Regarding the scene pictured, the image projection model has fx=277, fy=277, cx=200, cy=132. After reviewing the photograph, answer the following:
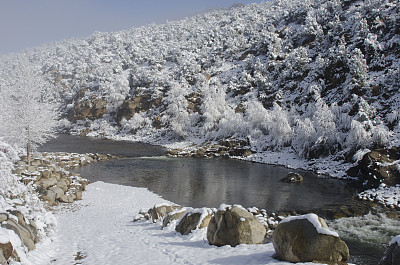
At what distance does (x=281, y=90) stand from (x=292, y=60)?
28.9ft

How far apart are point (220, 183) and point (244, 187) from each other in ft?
8.82

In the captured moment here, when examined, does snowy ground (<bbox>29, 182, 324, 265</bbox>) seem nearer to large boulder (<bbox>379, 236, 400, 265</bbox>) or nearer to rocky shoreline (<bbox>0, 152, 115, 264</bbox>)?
rocky shoreline (<bbox>0, 152, 115, 264</bbox>)

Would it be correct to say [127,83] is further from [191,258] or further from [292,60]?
[191,258]

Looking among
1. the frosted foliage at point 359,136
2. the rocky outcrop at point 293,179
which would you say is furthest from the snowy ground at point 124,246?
the frosted foliage at point 359,136

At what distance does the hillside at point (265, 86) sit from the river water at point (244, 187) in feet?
26.2

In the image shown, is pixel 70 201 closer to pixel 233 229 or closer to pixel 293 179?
pixel 233 229

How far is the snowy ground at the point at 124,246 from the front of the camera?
29.0 feet

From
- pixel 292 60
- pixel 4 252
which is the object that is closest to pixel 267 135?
pixel 292 60

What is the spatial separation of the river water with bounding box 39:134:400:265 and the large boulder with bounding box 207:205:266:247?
15.7 feet

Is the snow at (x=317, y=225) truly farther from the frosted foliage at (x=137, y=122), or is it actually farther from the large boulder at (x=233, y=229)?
the frosted foliage at (x=137, y=122)

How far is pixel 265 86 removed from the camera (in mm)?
61500

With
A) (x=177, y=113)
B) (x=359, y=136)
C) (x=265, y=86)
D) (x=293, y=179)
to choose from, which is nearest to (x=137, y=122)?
(x=177, y=113)

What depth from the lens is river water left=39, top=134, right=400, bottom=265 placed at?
1456 centimetres

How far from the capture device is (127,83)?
3260 inches
